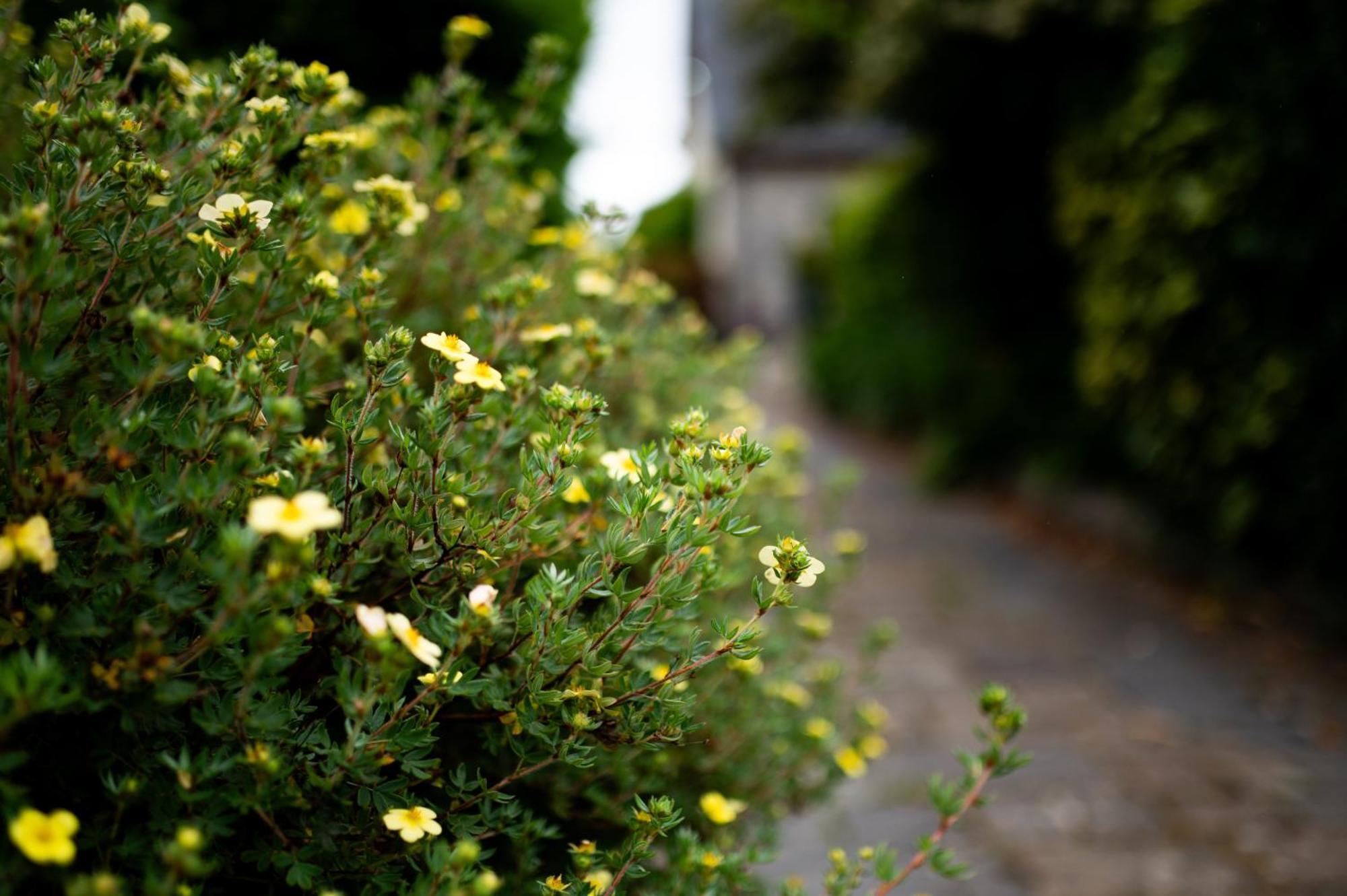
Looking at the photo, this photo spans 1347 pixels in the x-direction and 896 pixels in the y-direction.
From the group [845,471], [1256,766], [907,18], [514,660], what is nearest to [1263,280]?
[1256,766]

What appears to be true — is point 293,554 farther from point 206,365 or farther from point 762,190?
point 762,190

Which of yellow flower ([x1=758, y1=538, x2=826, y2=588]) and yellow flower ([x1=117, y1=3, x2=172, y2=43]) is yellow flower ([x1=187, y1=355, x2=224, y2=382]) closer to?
yellow flower ([x1=117, y1=3, x2=172, y2=43])

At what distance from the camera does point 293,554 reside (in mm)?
812

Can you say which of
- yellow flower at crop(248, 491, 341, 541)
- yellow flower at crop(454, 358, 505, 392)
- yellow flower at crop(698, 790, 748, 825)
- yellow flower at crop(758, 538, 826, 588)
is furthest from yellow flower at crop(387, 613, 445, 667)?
yellow flower at crop(698, 790, 748, 825)

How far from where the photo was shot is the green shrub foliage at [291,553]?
906 millimetres

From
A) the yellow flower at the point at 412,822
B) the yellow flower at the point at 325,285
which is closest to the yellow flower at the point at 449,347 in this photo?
the yellow flower at the point at 325,285

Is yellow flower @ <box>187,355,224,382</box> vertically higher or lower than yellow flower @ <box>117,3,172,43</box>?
lower

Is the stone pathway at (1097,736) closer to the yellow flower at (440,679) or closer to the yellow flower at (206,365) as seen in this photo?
the yellow flower at (440,679)

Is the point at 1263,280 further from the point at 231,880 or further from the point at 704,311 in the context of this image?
the point at 704,311

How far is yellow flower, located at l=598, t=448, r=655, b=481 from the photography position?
4.06 ft

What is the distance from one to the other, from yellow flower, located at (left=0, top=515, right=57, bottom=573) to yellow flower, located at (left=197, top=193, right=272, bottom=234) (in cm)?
40

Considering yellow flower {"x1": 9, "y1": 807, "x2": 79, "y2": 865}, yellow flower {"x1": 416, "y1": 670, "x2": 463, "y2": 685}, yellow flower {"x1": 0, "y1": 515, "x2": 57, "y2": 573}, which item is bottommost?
yellow flower {"x1": 9, "y1": 807, "x2": 79, "y2": 865}

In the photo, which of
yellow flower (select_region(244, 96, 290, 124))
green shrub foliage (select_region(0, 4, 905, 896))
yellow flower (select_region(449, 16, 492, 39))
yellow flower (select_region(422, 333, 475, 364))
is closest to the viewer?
green shrub foliage (select_region(0, 4, 905, 896))

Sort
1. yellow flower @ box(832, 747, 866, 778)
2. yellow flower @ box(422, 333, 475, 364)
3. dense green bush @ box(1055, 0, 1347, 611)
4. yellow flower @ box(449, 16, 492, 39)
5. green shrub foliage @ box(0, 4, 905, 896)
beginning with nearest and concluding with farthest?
green shrub foliage @ box(0, 4, 905, 896) < yellow flower @ box(422, 333, 475, 364) < yellow flower @ box(449, 16, 492, 39) < yellow flower @ box(832, 747, 866, 778) < dense green bush @ box(1055, 0, 1347, 611)
